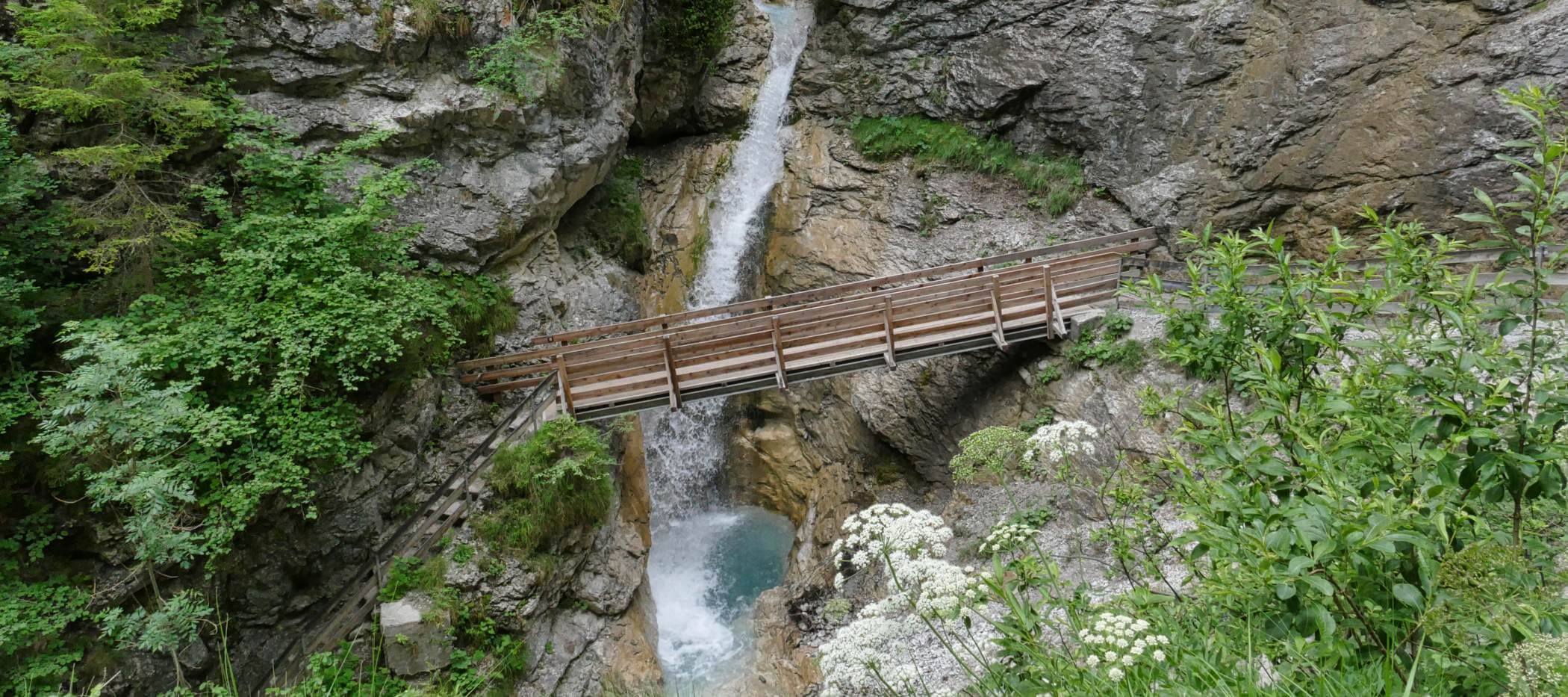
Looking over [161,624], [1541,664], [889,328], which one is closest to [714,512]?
[889,328]

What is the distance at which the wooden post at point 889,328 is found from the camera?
10102 millimetres

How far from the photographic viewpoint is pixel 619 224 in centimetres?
1407

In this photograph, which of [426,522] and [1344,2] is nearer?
[426,522]

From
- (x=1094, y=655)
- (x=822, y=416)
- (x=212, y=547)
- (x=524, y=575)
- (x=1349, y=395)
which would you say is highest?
(x=1349, y=395)

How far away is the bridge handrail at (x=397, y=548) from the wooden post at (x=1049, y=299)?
7.42 m

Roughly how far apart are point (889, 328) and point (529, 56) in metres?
Answer: 7.08

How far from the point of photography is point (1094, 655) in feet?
8.31

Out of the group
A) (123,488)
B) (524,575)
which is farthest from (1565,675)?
(524,575)

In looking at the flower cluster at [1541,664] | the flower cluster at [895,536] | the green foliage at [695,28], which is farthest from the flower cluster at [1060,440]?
the green foliage at [695,28]

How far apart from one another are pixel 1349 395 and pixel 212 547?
868 centimetres

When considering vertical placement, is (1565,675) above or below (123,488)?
above

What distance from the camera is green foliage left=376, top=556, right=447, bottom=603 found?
7.88 meters

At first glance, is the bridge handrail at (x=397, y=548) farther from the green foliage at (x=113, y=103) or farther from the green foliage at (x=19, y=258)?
the green foliage at (x=113, y=103)

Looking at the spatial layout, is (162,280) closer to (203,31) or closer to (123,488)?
(123,488)
